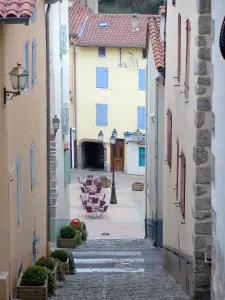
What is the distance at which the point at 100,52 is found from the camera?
149 feet

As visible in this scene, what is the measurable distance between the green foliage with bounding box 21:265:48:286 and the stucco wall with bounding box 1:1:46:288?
0.89 ft

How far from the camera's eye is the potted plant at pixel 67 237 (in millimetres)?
24922

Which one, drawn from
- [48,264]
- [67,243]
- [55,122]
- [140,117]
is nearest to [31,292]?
[48,264]

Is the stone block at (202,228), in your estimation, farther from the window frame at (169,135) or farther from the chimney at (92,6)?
the chimney at (92,6)

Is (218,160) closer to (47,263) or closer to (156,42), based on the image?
(47,263)

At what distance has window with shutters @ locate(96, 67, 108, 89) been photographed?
149 feet

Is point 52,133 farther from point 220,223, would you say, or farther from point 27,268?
point 220,223

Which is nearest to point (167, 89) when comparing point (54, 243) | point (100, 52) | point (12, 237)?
point (54, 243)

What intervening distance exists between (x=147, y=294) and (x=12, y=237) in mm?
3593

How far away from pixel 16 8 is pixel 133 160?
3579cm

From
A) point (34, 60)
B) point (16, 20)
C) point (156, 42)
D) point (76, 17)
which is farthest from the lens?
point (76, 17)

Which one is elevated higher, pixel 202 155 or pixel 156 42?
pixel 156 42

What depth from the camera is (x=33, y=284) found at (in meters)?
13.9

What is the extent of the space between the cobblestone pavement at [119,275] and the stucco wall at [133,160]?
18133mm
